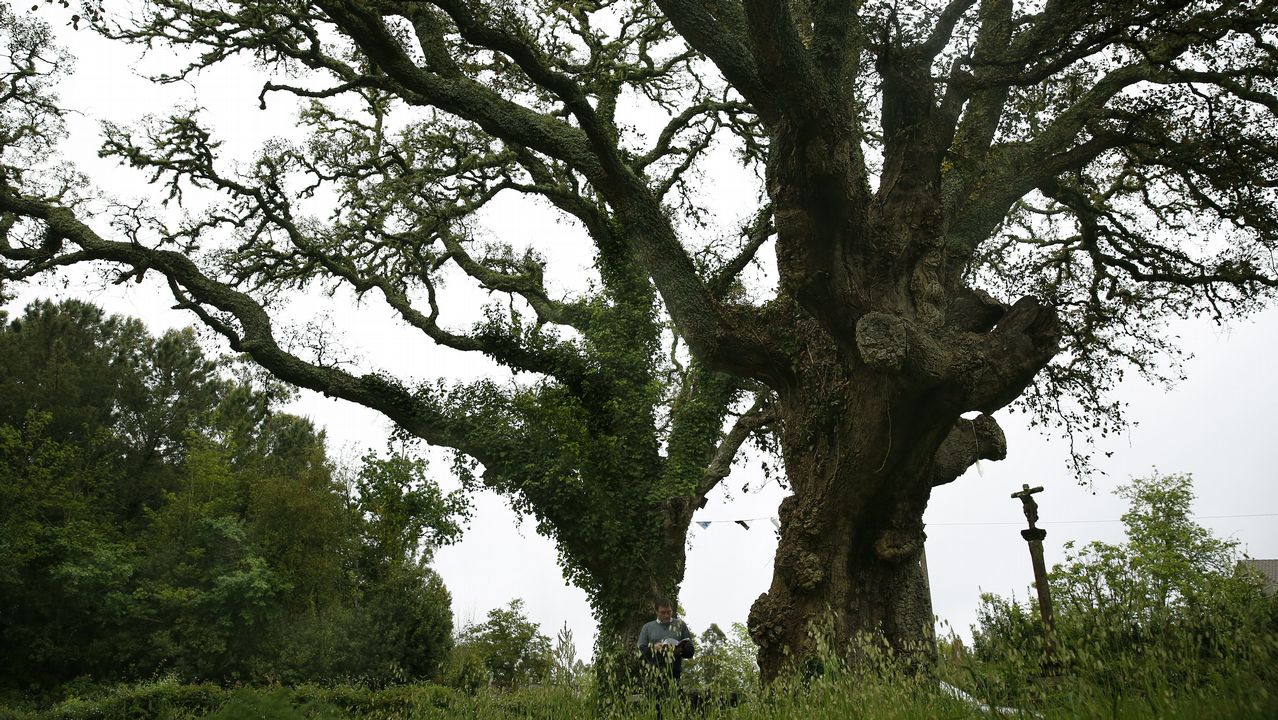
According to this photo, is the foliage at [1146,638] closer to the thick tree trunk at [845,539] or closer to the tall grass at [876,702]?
the tall grass at [876,702]

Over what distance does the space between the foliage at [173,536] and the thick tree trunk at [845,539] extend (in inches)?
391

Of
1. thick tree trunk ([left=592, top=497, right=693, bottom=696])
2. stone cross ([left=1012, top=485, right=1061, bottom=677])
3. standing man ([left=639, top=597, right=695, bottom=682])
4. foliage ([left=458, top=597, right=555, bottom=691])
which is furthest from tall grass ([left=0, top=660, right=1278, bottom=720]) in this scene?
foliage ([left=458, top=597, right=555, bottom=691])

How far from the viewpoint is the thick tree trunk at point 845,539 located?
9688mm

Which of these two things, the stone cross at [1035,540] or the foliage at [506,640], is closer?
the stone cross at [1035,540]

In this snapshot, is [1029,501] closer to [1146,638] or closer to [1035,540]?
[1035,540]

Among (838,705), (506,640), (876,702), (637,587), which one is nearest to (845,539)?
(637,587)

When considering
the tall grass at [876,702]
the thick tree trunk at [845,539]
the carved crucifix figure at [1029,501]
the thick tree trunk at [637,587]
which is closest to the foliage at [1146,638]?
the tall grass at [876,702]

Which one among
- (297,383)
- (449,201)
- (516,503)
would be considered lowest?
(516,503)

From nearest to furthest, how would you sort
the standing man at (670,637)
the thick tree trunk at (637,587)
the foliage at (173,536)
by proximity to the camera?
the standing man at (670,637), the thick tree trunk at (637,587), the foliage at (173,536)

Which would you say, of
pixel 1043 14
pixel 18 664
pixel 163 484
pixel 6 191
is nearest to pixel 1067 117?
pixel 1043 14

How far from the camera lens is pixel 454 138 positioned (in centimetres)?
1722

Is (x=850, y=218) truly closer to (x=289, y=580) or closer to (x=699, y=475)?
(x=699, y=475)

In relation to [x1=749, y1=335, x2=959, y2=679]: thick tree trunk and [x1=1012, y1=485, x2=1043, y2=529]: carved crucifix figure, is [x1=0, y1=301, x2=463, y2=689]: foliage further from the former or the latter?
A: [x1=1012, y1=485, x2=1043, y2=529]: carved crucifix figure

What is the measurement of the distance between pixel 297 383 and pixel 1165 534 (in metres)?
30.6
